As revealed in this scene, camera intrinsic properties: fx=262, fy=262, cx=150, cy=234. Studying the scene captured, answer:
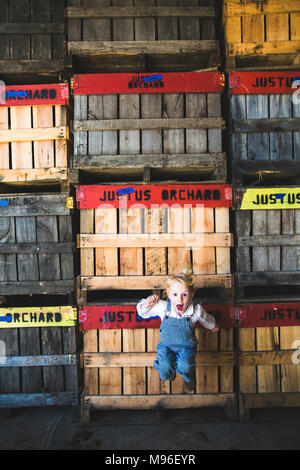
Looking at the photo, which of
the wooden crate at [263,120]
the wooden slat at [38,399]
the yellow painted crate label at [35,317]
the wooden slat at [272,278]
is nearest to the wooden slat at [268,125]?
the wooden crate at [263,120]

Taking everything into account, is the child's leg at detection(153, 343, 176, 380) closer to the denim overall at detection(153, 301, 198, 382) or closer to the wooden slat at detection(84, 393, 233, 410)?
the denim overall at detection(153, 301, 198, 382)

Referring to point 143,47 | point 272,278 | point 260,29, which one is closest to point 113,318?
Answer: point 272,278

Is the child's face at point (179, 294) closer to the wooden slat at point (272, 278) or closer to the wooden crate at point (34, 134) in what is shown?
the wooden slat at point (272, 278)

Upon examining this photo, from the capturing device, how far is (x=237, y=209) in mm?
3582

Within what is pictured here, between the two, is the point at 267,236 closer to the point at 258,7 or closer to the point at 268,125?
the point at 268,125

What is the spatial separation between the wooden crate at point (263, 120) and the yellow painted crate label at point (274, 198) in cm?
26

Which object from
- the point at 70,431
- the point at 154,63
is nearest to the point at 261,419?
the point at 70,431

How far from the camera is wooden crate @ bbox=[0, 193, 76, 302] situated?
3.60 metres

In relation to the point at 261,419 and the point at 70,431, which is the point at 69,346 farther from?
the point at 261,419

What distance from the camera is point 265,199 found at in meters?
3.56

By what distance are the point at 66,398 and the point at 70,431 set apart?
0.39 meters

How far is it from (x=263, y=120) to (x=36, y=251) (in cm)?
360

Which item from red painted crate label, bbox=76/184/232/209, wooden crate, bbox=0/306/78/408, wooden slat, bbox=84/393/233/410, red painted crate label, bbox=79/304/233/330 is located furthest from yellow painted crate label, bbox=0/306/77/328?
red painted crate label, bbox=76/184/232/209
